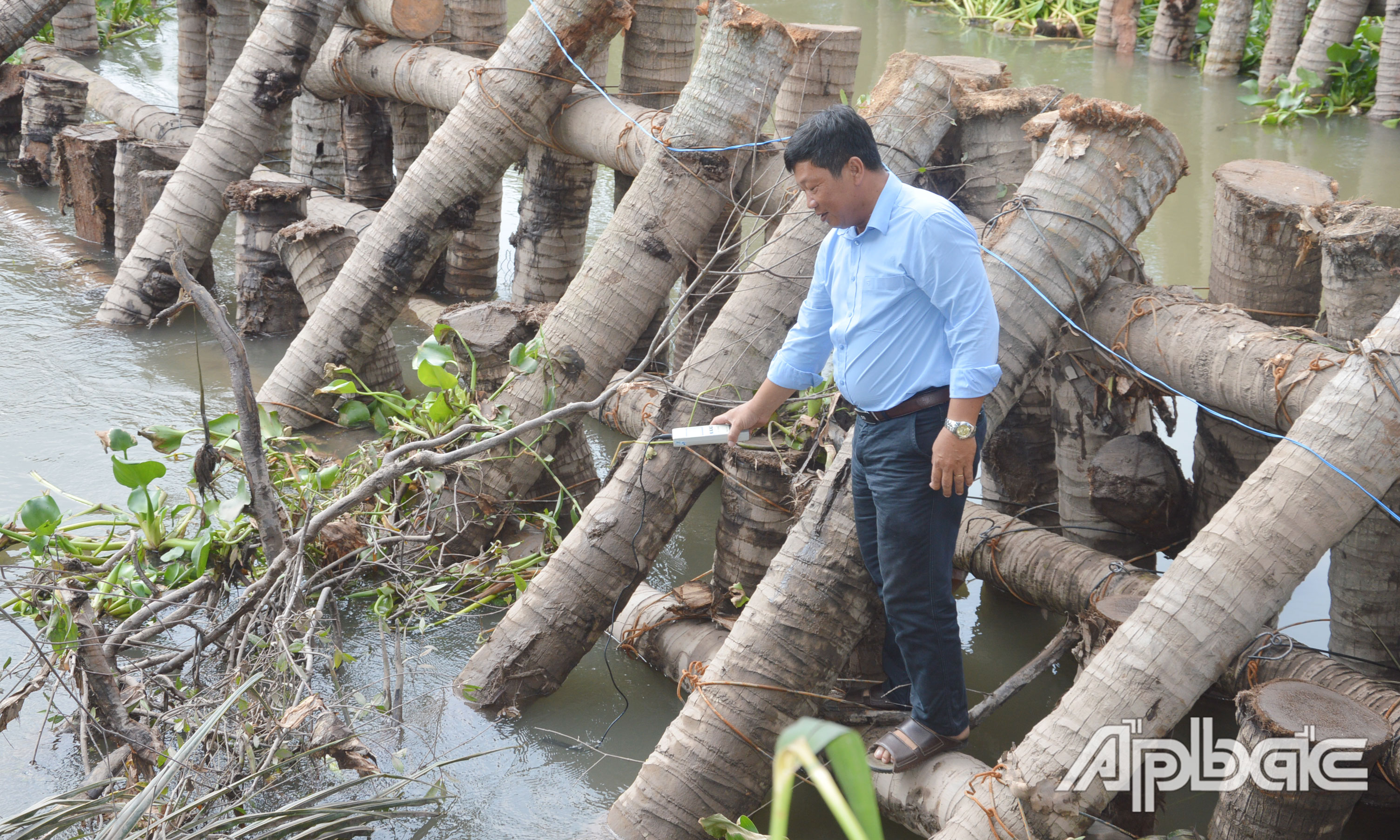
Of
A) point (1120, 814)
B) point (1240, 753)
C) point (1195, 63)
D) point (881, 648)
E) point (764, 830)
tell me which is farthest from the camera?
point (1195, 63)

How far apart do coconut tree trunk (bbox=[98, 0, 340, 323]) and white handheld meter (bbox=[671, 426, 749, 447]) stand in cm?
388

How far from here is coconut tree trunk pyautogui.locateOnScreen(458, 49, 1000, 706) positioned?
3615mm

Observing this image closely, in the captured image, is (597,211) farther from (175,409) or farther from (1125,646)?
(1125,646)

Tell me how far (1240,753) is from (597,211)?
6604 millimetres

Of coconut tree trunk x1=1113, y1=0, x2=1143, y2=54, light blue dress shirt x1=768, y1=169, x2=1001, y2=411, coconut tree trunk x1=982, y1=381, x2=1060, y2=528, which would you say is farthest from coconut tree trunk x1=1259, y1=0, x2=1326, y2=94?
light blue dress shirt x1=768, y1=169, x2=1001, y2=411

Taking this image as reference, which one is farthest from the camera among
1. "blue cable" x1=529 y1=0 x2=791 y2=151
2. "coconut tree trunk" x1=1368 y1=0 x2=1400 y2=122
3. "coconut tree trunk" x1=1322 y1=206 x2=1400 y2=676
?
"coconut tree trunk" x1=1368 y1=0 x2=1400 y2=122

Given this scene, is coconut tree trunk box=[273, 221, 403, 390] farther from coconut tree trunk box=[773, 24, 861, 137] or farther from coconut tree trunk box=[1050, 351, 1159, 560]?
coconut tree trunk box=[1050, 351, 1159, 560]

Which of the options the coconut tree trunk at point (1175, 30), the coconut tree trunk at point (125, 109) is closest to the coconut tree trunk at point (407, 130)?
the coconut tree trunk at point (125, 109)

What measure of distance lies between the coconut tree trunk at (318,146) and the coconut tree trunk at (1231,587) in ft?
19.3

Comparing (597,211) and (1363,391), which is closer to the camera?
(1363,391)

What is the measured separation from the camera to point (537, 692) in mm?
3652

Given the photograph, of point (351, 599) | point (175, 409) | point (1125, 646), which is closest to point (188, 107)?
point (175, 409)

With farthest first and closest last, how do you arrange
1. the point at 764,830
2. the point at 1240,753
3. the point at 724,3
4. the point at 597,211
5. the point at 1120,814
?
the point at 597,211 < the point at 724,3 < the point at 764,830 < the point at 1120,814 < the point at 1240,753

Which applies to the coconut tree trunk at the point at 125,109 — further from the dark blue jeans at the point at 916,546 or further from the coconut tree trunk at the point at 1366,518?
the coconut tree trunk at the point at 1366,518
